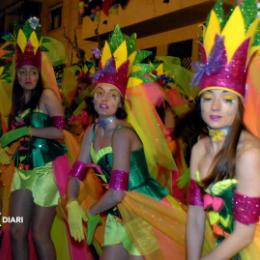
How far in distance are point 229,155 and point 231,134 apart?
0.11 m

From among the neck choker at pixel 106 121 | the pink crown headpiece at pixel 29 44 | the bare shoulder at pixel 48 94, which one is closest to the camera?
the neck choker at pixel 106 121

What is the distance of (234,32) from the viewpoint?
2.18m

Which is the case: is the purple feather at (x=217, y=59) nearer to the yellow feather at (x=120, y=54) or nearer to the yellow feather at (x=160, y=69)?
the yellow feather at (x=120, y=54)

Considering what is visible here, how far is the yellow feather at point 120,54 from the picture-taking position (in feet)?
10.6

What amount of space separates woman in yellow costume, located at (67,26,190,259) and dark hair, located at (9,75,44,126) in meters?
0.77

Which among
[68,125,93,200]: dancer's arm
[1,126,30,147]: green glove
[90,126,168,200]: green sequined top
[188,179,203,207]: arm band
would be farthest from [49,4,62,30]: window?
[188,179,203,207]: arm band

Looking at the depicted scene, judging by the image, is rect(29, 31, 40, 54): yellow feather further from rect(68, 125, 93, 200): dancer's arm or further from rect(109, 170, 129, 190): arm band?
rect(109, 170, 129, 190): arm band

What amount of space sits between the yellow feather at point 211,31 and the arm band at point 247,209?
27.2 inches

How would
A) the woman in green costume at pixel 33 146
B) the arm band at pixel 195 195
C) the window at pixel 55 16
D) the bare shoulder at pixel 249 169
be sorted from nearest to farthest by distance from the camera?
1. the bare shoulder at pixel 249 169
2. the arm band at pixel 195 195
3. the woman in green costume at pixel 33 146
4. the window at pixel 55 16

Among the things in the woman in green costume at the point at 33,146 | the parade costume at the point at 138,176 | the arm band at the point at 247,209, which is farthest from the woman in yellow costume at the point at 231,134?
the woman in green costume at the point at 33,146

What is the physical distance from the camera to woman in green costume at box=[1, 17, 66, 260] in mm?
3652

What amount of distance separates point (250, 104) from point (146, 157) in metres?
1.21

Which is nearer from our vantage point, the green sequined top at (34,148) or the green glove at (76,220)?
the green glove at (76,220)

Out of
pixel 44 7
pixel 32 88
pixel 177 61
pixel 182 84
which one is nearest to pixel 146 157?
pixel 32 88
